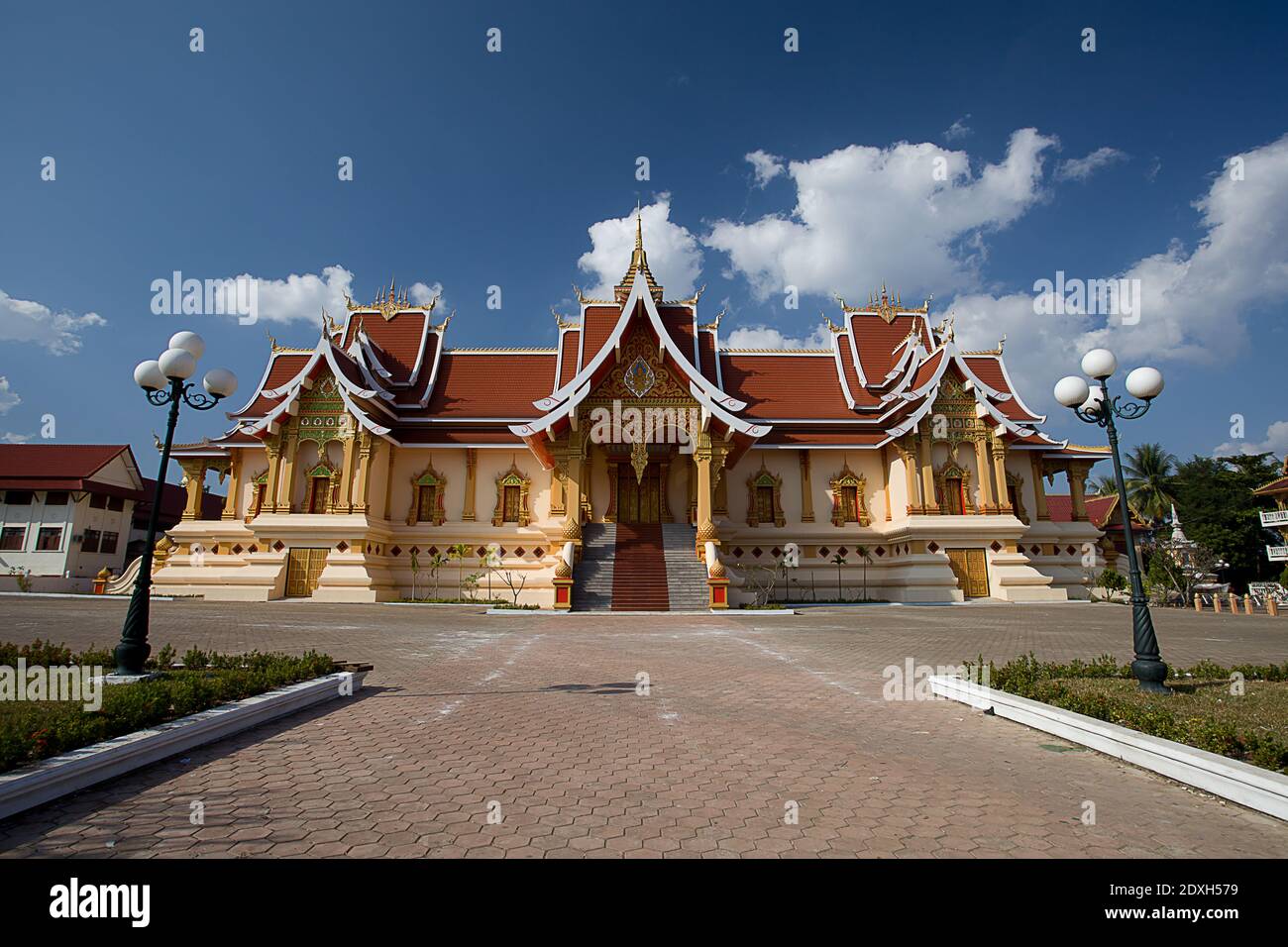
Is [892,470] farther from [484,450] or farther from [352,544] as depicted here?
[352,544]

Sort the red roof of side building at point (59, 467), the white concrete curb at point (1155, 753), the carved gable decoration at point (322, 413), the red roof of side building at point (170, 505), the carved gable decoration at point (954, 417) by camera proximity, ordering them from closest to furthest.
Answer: the white concrete curb at point (1155, 753) → the carved gable decoration at point (322, 413) → the carved gable decoration at point (954, 417) → the red roof of side building at point (59, 467) → the red roof of side building at point (170, 505)

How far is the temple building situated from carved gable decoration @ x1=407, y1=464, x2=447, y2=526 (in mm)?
75

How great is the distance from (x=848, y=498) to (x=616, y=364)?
35.0ft

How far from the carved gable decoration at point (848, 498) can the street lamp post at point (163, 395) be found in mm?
21086

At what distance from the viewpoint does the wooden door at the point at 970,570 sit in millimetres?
22359

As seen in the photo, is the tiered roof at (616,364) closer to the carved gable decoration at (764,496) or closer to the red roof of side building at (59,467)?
the carved gable decoration at (764,496)

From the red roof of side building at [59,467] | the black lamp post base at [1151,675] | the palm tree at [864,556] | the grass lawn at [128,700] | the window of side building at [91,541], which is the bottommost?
the black lamp post base at [1151,675]

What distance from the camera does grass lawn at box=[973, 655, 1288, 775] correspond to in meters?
4.35

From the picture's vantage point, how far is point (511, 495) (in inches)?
940

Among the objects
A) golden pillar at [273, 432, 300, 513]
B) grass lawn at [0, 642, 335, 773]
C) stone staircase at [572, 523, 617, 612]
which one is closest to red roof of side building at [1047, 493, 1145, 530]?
stone staircase at [572, 523, 617, 612]

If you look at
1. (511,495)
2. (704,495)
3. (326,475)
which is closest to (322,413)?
(326,475)

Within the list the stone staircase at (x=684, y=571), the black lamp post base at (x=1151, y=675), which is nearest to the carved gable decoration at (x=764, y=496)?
the stone staircase at (x=684, y=571)

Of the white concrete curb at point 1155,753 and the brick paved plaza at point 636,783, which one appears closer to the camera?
the brick paved plaza at point 636,783

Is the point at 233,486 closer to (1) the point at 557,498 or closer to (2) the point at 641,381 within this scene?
(1) the point at 557,498
